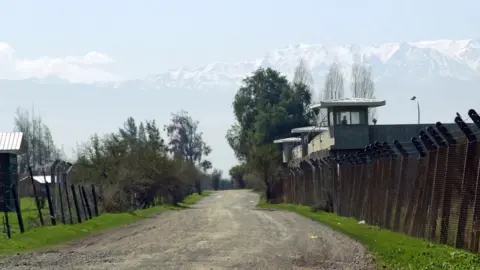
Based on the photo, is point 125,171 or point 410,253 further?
point 125,171

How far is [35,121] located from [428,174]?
112 metres

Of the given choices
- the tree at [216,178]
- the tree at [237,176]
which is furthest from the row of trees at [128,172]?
the tree at [216,178]

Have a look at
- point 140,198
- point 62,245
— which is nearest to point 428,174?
point 62,245

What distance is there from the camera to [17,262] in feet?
58.3

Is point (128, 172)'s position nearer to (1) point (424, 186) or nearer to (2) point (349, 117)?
(2) point (349, 117)

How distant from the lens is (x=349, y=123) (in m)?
56.6

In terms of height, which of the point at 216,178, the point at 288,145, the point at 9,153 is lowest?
the point at 216,178

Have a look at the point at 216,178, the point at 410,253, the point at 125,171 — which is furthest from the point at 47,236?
the point at 216,178

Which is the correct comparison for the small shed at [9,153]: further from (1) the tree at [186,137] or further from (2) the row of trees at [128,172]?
(1) the tree at [186,137]

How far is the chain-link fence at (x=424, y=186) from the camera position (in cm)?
1816

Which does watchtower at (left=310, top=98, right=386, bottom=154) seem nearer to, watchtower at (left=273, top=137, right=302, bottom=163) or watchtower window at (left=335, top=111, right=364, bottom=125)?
watchtower window at (left=335, top=111, right=364, bottom=125)

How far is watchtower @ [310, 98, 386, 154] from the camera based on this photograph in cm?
5572

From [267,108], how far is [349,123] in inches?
1963

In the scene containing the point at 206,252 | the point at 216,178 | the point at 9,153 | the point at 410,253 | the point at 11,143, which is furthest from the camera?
the point at 216,178
